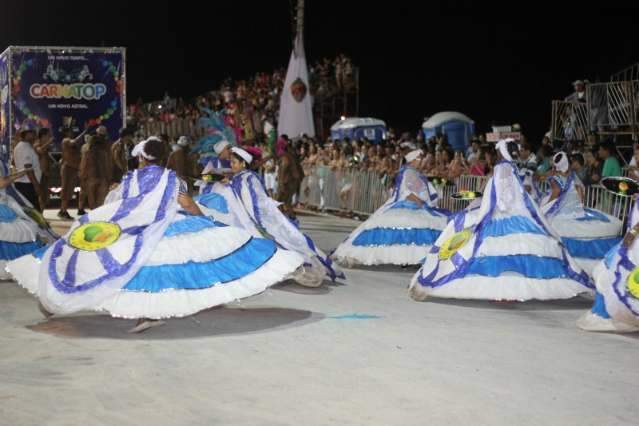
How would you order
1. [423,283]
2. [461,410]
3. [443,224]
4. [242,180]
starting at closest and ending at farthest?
[461,410]
[423,283]
[242,180]
[443,224]

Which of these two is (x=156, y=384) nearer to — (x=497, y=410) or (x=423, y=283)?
(x=497, y=410)

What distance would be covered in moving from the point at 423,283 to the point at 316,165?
14836 millimetres

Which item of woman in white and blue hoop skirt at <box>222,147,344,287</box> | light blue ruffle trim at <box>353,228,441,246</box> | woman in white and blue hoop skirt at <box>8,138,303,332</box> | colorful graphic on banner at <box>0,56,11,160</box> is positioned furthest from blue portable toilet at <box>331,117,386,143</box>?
woman in white and blue hoop skirt at <box>8,138,303,332</box>

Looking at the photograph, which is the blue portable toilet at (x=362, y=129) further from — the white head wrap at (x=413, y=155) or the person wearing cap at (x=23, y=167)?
the white head wrap at (x=413, y=155)

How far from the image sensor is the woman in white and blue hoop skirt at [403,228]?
1347 centimetres

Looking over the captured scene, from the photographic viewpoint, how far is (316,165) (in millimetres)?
25547

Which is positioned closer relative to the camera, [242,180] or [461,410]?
[461,410]

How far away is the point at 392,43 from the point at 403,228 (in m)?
28.9

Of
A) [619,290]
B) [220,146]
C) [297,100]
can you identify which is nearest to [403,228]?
[220,146]

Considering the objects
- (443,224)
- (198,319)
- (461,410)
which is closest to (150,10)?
(443,224)

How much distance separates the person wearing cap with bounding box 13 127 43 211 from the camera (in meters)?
16.3

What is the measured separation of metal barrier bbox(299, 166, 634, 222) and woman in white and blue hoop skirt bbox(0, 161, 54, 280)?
23.4 feet

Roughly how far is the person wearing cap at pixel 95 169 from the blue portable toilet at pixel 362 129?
10.9 m

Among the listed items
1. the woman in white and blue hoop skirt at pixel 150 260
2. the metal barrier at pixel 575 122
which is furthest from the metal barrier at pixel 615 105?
the woman in white and blue hoop skirt at pixel 150 260
